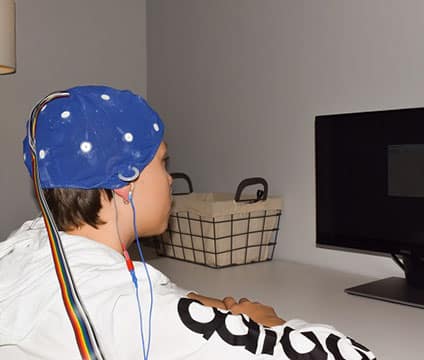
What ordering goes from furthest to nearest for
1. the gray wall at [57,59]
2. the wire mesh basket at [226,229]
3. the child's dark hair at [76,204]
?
the gray wall at [57,59]
the wire mesh basket at [226,229]
the child's dark hair at [76,204]

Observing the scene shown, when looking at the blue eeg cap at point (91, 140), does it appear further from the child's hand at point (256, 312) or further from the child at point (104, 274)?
the child's hand at point (256, 312)

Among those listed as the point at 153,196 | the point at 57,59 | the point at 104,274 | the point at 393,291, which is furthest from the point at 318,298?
the point at 57,59

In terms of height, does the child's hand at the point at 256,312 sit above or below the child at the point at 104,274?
below

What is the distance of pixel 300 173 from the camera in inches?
66.1

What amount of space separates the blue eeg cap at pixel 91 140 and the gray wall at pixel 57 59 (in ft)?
4.39

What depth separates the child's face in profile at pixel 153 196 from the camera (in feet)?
2.77

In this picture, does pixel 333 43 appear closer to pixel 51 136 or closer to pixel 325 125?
pixel 325 125

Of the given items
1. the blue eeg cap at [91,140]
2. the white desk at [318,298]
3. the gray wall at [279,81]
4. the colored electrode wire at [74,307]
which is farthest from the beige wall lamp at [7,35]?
the colored electrode wire at [74,307]

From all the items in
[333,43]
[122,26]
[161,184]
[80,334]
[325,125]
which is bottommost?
[80,334]

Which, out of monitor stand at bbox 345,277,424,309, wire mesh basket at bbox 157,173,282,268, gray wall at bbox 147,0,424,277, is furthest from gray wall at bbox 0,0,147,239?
monitor stand at bbox 345,277,424,309

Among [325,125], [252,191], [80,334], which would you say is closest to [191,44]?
[252,191]

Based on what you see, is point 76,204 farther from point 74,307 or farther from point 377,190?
point 377,190

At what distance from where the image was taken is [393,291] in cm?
130

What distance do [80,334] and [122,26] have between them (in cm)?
193
